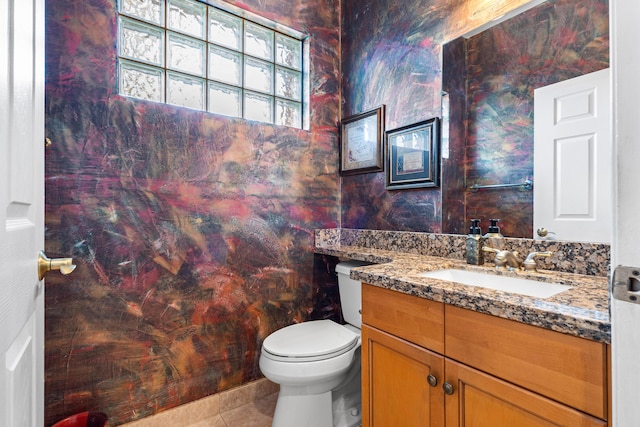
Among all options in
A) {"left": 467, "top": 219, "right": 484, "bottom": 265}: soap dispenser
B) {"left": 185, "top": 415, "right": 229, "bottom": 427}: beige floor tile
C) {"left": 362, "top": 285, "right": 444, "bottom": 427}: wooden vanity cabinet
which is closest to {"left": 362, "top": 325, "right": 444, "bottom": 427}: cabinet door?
{"left": 362, "top": 285, "right": 444, "bottom": 427}: wooden vanity cabinet

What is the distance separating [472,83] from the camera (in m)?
1.48

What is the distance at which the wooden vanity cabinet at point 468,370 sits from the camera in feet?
2.13

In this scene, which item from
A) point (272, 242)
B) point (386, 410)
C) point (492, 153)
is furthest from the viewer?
point (272, 242)

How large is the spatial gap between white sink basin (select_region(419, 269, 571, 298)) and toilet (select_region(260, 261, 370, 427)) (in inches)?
22.6

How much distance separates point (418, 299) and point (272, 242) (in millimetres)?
1060

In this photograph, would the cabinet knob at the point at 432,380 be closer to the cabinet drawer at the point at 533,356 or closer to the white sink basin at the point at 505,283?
the cabinet drawer at the point at 533,356

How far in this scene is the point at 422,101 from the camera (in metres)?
1.63

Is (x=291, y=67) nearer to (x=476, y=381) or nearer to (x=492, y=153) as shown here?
(x=492, y=153)

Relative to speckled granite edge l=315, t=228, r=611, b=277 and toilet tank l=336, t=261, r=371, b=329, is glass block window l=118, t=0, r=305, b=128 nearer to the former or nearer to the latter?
speckled granite edge l=315, t=228, r=611, b=277

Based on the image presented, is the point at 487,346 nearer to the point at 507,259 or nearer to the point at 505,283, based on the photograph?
the point at 505,283

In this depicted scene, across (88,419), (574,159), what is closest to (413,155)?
(574,159)

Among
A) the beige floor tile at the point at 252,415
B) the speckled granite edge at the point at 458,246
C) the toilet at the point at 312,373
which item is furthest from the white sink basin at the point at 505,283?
the beige floor tile at the point at 252,415

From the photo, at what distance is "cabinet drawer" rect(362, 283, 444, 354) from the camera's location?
907mm

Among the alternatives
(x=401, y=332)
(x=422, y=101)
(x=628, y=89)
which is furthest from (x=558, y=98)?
(x=401, y=332)
